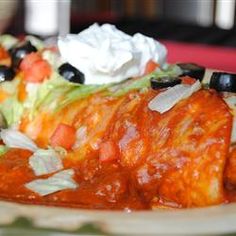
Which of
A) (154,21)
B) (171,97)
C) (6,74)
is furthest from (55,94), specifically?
(154,21)

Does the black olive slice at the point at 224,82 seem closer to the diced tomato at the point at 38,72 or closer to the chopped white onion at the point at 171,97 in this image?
the chopped white onion at the point at 171,97

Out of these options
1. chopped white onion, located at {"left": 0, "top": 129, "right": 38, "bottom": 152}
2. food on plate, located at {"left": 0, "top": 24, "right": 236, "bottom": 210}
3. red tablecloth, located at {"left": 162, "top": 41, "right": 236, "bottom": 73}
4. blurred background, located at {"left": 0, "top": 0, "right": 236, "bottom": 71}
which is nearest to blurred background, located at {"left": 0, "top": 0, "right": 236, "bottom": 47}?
blurred background, located at {"left": 0, "top": 0, "right": 236, "bottom": 71}

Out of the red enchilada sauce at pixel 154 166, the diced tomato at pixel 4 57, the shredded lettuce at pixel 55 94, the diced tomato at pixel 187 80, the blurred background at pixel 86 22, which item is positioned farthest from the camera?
the blurred background at pixel 86 22

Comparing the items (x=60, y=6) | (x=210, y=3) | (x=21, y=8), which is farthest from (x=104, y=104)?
(x=210, y=3)

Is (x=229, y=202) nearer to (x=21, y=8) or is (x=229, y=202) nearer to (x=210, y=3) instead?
(x=21, y=8)

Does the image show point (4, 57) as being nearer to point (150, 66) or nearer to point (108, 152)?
point (150, 66)

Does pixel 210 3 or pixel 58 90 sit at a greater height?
pixel 58 90

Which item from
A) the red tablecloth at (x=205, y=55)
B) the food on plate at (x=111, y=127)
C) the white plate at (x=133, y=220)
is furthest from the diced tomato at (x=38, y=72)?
the red tablecloth at (x=205, y=55)
